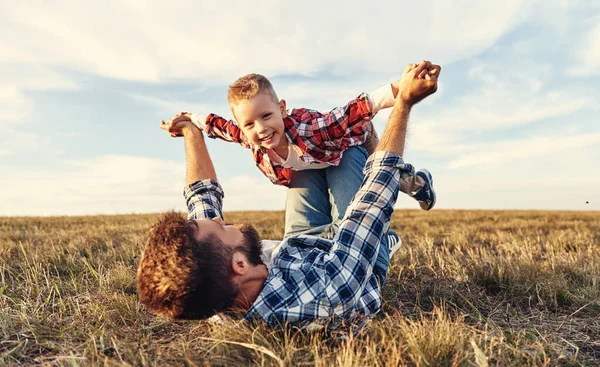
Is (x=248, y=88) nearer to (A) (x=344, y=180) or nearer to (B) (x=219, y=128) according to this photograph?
(B) (x=219, y=128)

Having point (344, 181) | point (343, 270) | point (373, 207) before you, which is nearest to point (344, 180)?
point (344, 181)

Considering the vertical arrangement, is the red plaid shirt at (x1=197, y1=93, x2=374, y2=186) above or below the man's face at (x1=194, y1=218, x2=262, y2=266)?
above

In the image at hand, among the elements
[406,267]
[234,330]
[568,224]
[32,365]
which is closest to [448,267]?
[406,267]

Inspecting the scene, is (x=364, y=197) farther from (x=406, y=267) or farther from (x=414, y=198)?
(x=406, y=267)

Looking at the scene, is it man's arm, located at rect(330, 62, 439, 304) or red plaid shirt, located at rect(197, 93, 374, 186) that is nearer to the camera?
man's arm, located at rect(330, 62, 439, 304)

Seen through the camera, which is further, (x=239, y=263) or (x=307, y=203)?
(x=307, y=203)

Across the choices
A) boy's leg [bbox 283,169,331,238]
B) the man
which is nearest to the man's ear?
the man

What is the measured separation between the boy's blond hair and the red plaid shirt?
0.27m

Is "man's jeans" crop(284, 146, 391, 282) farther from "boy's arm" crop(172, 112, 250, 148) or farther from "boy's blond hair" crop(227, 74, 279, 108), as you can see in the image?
"boy's blond hair" crop(227, 74, 279, 108)

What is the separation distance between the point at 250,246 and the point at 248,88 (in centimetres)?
177

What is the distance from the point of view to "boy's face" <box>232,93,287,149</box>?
387cm

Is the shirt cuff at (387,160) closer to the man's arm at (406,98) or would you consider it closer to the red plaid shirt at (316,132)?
the man's arm at (406,98)

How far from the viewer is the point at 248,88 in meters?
3.97

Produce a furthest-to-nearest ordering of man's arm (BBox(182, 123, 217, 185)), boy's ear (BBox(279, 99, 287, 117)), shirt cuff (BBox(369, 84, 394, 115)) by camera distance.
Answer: boy's ear (BBox(279, 99, 287, 117)), man's arm (BBox(182, 123, 217, 185)), shirt cuff (BBox(369, 84, 394, 115))
